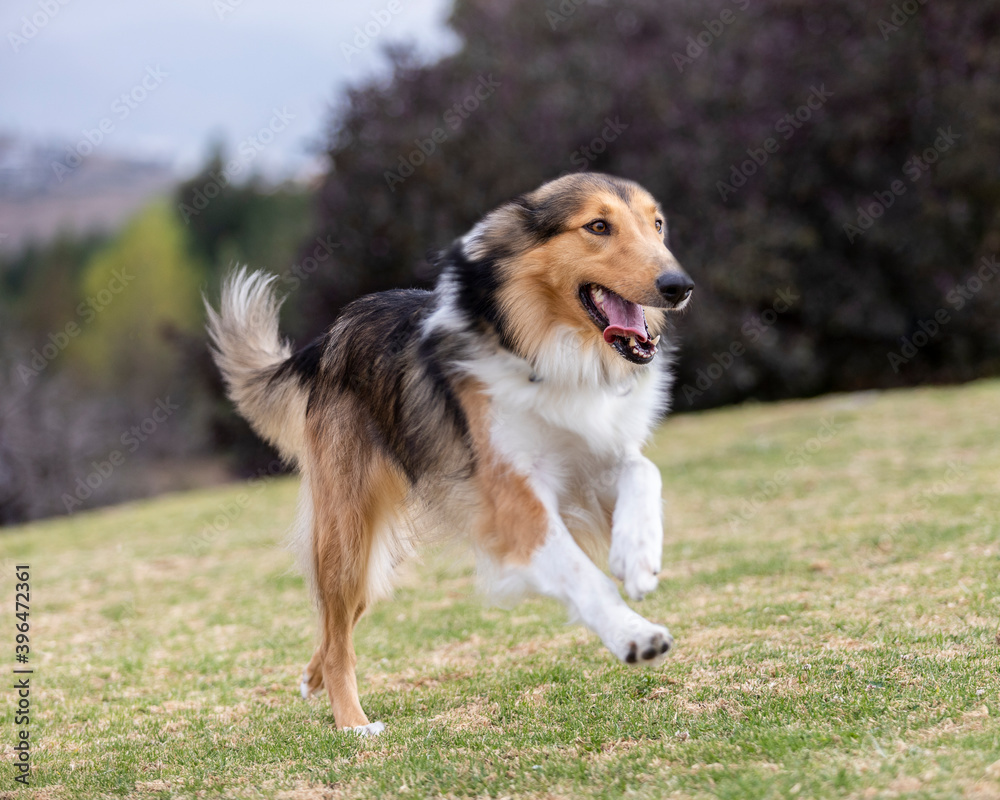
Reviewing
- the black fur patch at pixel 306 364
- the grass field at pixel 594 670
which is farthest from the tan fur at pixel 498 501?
the black fur patch at pixel 306 364

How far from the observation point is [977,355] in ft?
60.0

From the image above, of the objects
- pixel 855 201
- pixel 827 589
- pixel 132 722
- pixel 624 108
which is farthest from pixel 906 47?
pixel 132 722

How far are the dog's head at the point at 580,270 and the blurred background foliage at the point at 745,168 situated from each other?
39.6 ft

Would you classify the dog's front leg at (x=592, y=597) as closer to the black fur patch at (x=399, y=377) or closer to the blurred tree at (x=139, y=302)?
the black fur patch at (x=399, y=377)

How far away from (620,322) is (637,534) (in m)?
0.84

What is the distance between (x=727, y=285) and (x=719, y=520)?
8900mm

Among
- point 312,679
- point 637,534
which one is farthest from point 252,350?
point 637,534

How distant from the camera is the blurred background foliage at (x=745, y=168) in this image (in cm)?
1719

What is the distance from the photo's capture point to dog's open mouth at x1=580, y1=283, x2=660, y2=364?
3.84m

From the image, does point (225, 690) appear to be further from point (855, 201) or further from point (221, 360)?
point (855, 201)

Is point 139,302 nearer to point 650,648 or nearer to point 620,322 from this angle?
point 620,322

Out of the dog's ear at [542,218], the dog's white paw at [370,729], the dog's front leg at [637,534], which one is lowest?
the dog's white paw at [370,729]

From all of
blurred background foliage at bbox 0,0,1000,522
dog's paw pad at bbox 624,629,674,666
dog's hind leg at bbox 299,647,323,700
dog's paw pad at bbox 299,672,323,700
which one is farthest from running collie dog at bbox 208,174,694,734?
blurred background foliage at bbox 0,0,1000,522

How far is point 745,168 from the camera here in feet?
58.5
